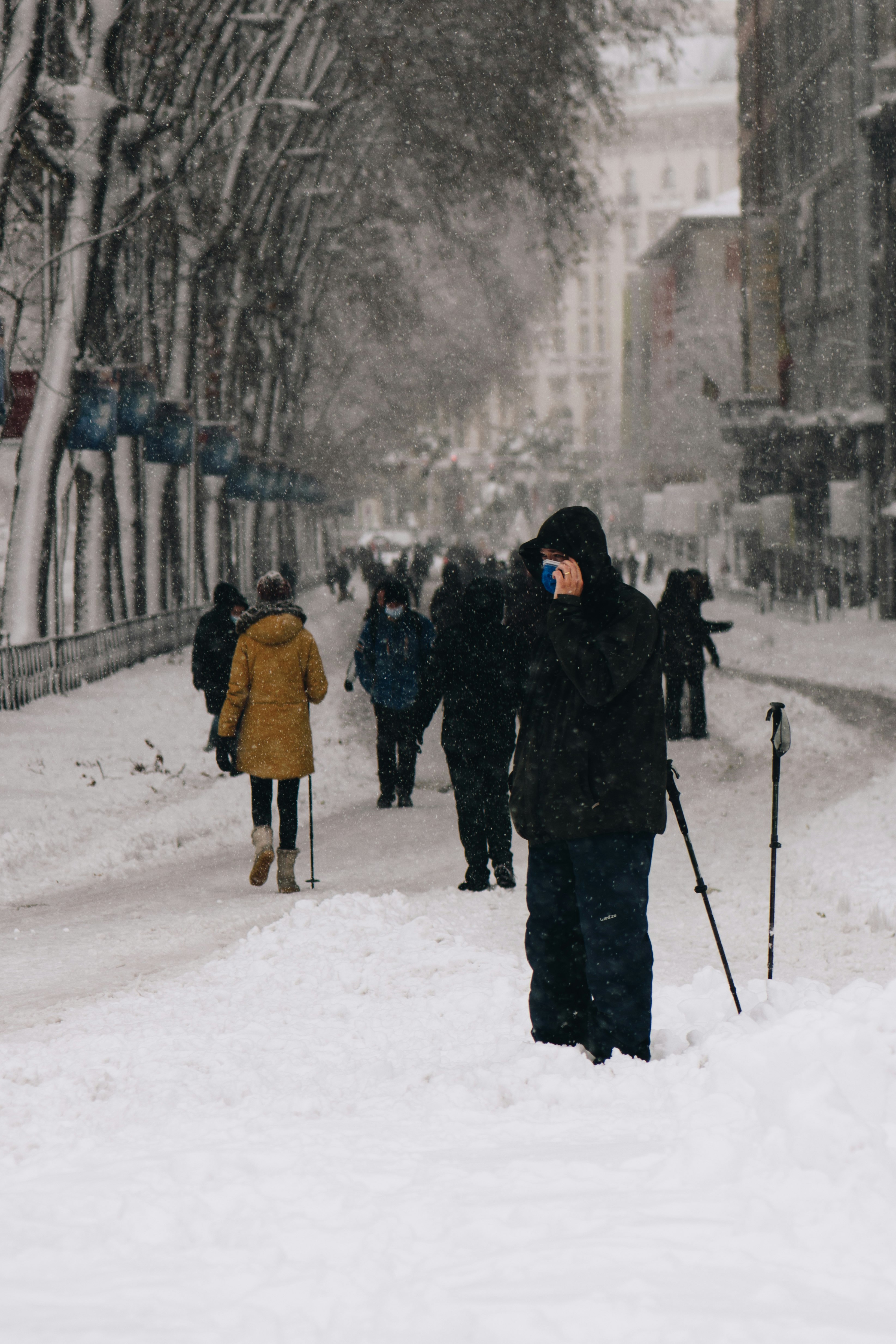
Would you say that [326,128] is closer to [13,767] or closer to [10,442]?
→ [10,442]

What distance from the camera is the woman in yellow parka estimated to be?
10.1 m

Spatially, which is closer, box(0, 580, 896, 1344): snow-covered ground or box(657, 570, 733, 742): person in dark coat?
box(0, 580, 896, 1344): snow-covered ground

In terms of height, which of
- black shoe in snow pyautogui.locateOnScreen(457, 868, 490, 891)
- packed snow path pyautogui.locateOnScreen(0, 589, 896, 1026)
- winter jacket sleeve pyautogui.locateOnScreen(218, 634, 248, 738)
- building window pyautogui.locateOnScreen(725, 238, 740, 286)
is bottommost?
packed snow path pyautogui.locateOnScreen(0, 589, 896, 1026)

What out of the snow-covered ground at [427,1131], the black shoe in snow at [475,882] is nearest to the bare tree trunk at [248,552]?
the black shoe in snow at [475,882]

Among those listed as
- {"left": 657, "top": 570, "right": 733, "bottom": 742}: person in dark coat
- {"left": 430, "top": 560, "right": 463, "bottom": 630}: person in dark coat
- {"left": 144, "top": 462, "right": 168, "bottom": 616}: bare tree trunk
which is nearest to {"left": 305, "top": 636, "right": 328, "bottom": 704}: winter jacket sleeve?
{"left": 430, "top": 560, "right": 463, "bottom": 630}: person in dark coat

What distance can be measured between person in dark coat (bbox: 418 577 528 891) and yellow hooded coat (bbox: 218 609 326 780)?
0.73m

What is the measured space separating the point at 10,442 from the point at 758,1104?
21.0 m

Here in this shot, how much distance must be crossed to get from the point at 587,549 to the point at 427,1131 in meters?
1.68

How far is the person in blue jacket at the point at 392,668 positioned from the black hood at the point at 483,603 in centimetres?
345

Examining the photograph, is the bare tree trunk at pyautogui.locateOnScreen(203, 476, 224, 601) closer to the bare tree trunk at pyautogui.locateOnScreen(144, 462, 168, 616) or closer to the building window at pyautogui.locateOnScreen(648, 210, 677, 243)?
the bare tree trunk at pyautogui.locateOnScreen(144, 462, 168, 616)

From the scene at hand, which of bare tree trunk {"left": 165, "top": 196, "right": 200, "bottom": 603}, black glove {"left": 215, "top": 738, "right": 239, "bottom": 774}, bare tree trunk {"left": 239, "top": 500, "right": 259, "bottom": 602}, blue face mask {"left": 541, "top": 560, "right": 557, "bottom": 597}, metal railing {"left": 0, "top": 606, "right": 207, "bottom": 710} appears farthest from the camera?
bare tree trunk {"left": 239, "top": 500, "right": 259, "bottom": 602}

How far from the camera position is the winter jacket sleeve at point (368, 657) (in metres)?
13.9

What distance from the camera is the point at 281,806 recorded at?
1030cm

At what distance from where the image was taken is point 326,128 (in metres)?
33.6
